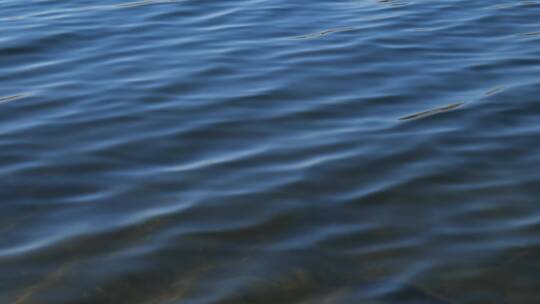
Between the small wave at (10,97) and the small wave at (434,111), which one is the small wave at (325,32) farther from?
the small wave at (10,97)

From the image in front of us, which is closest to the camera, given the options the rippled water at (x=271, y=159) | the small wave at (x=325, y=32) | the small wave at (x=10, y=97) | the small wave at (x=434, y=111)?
the rippled water at (x=271, y=159)

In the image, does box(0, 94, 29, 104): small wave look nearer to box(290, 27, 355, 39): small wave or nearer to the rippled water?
the rippled water

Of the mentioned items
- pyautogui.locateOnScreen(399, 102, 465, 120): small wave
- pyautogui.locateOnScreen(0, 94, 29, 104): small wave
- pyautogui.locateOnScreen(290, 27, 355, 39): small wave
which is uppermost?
pyautogui.locateOnScreen(0, 94, 29, 104): small wave

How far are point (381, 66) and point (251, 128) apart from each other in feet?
4.38

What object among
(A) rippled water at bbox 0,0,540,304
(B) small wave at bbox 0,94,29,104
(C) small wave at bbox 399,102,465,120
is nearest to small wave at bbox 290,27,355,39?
(A) rippled water at bbox 0,0,540,304

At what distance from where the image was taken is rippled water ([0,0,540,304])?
3795 mm

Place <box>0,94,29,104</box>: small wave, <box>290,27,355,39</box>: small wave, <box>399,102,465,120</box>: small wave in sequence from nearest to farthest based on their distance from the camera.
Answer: <box>399,102,465,120</box>: small wave → <box>0,94,29,104</box>: small wave → <box>290,27,355,39</box>: small wave

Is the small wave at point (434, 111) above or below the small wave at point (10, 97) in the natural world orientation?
below

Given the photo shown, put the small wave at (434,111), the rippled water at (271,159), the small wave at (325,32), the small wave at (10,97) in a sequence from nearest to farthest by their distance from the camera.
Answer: the rippled water at (271,159) < the small wave at (434,111) < the small wave at (10,97) < the small wave at (325,32)

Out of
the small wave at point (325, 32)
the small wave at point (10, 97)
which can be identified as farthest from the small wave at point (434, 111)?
the small wave at point (10, 97)

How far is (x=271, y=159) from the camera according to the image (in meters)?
4.90

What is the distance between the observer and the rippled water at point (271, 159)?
3.79 meters

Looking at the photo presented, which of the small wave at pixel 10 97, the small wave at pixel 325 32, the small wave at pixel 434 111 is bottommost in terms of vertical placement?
the small wave at pixel 434 111

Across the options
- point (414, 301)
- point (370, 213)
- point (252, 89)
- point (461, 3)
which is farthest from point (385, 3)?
point (414, 301)
